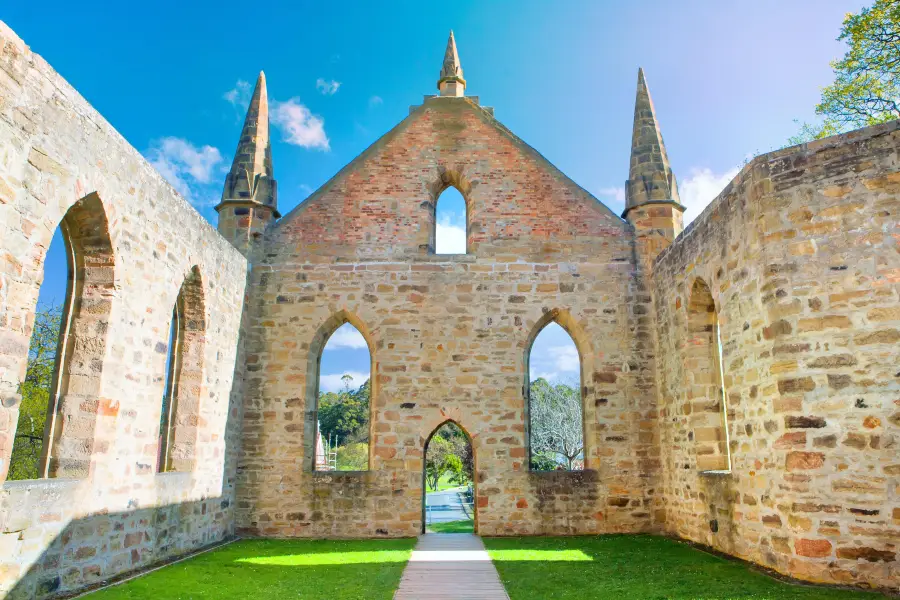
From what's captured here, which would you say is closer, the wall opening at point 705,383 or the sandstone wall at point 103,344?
the sandstone wall at point 103,344

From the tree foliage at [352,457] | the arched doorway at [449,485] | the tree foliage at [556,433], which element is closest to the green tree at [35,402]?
the arched doorway at [449,485]

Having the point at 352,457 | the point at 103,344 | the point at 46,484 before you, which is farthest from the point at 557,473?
the point at 352,457

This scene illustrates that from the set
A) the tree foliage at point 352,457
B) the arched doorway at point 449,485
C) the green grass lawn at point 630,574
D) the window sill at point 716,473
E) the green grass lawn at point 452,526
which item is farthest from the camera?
the tree foliage at point 352,457

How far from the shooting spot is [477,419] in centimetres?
1114

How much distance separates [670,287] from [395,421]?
505cm

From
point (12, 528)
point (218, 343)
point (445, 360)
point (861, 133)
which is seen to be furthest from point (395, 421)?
point (861, 133)

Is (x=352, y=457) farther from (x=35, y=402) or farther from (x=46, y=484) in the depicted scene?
(x=46, y=484)

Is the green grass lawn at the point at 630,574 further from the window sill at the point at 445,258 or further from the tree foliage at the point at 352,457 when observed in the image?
the tree foliage at the point at 352,457

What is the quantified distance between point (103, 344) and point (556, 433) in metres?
22.7

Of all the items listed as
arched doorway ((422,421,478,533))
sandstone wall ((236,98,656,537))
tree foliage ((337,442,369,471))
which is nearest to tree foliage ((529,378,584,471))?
arched doorway ((422,421,478,533))

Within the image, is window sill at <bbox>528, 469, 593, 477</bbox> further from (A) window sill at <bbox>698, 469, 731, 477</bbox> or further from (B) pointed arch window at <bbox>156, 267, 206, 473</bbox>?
(B) pointed arch window at <bbox>156, 267, 206, 473</bbox>

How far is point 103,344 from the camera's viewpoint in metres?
6.92

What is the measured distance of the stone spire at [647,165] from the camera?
1207cm

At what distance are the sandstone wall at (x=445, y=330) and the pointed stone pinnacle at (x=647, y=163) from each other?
721 millimetres
